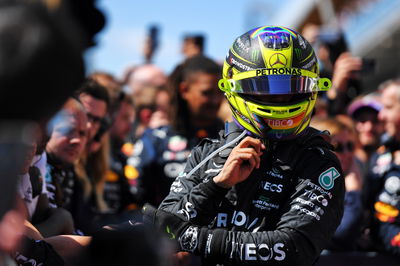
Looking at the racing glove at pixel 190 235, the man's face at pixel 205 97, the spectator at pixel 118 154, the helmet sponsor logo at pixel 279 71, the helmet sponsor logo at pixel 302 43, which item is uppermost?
the helmet sponsor logo at pixel 302 43

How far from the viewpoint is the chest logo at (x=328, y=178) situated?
10.5ft

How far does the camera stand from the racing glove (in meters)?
3.04

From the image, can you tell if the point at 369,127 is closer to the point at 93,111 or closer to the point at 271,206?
the point at 93,111

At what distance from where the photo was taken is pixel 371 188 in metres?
5.38

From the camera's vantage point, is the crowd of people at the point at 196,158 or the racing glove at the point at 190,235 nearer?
the crowd of people at the point at 196,158

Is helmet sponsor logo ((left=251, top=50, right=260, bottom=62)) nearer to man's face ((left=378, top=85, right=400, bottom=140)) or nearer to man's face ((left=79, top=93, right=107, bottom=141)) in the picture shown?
man's face ((left=79, top=93, right=107, bottom=141))

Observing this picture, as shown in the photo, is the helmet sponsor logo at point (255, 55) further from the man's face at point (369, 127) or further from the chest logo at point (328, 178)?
the man's face at point (369, 127)

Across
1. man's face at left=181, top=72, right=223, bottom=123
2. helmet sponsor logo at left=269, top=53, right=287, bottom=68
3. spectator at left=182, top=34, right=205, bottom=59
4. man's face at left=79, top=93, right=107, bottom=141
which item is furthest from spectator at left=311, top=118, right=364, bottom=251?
spectator at left=182, top=34, right=205, bottom=59

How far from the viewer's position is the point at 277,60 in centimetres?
328

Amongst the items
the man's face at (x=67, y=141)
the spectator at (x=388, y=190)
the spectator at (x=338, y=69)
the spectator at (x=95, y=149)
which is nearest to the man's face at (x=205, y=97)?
the spectator at (x=95, y=149)

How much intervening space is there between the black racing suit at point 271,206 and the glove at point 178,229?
0.04 feet

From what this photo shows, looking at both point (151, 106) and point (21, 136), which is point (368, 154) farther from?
point (21, 136)

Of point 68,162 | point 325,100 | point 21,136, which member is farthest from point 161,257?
point 325,100

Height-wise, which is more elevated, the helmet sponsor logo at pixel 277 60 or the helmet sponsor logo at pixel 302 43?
the helmet sponsor logo at pixel 302 43
